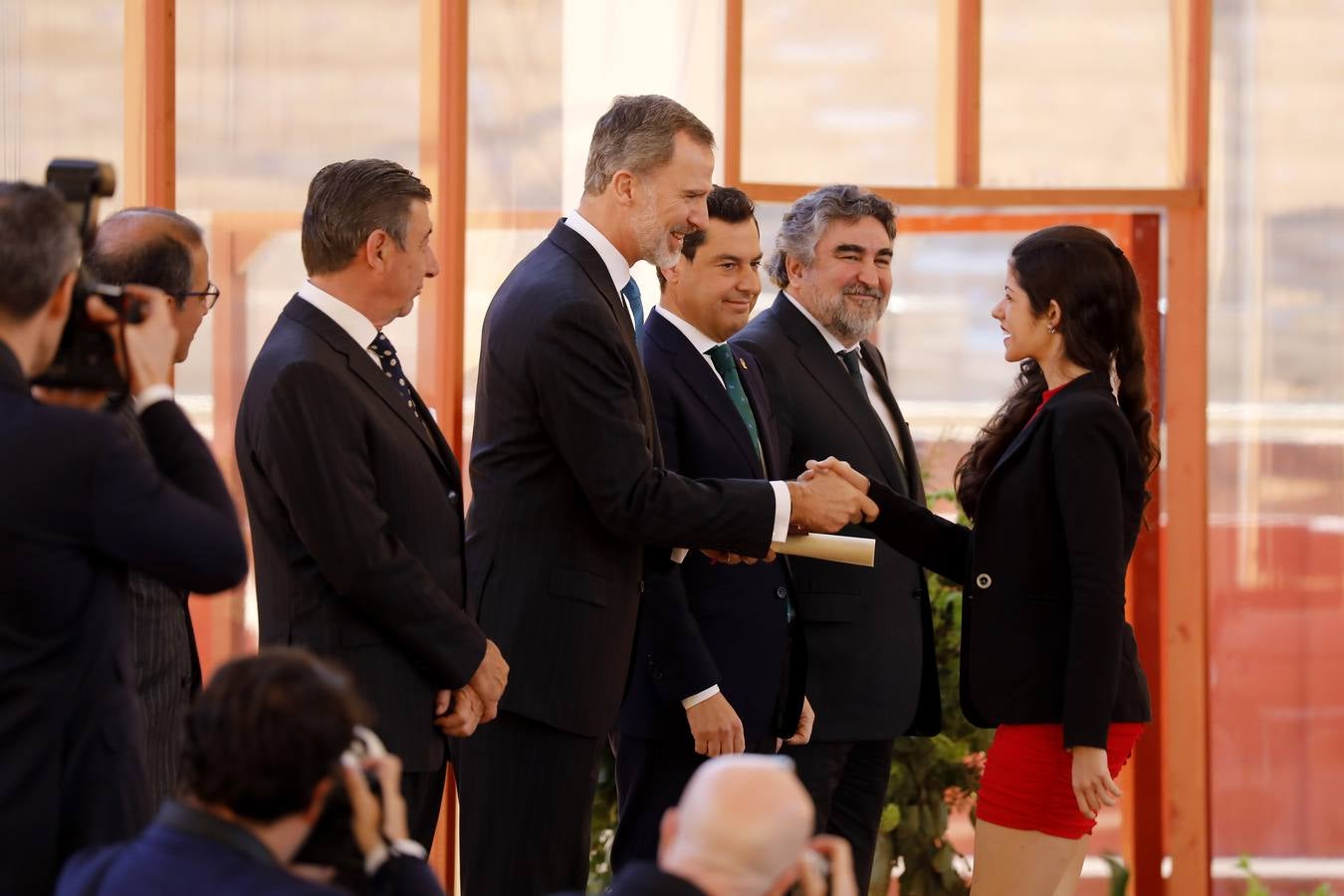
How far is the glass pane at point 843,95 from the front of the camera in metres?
4.79

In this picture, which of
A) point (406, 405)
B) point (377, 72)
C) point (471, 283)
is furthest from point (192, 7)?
point (406, 405)

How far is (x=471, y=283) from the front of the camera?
4.48m

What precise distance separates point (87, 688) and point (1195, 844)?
373 cm

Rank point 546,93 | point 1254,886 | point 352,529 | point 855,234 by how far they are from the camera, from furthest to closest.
→ point 1254,886 < point 546,93 < point 855,234 < point 352,529

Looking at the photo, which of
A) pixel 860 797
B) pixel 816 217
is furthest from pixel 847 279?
pixel 860 797

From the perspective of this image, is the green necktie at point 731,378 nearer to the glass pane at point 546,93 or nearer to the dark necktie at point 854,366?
the dark necktie at point 854,366

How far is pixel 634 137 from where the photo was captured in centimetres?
295

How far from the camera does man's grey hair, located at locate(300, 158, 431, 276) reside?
263 centimetres

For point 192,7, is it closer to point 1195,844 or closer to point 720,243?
point 720,243

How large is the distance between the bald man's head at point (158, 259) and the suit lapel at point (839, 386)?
1350 millimetres

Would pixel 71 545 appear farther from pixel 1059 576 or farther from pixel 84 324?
pixel 1059 576

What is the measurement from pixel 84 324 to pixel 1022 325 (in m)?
1.67

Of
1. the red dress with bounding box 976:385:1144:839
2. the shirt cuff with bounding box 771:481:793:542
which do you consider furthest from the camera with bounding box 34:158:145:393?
the red dress with bounding box 976:385:1144:839

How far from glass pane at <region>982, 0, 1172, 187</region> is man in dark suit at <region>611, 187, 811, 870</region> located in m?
1.85
